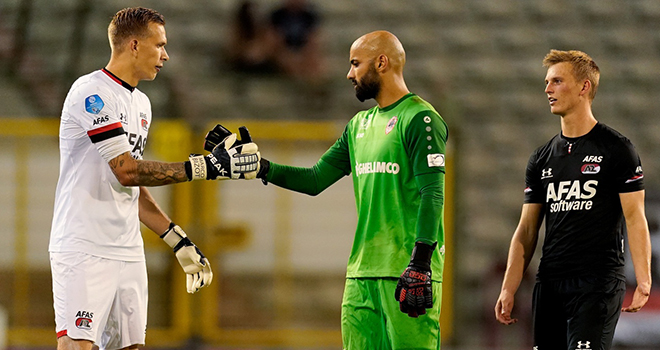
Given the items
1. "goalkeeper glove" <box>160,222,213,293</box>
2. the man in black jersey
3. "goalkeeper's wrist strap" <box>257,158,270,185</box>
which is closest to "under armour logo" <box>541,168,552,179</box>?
the man in black jersey

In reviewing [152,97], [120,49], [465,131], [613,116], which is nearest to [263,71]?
[152,97]

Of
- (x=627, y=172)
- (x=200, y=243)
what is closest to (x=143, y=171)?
(x=627, y=172)

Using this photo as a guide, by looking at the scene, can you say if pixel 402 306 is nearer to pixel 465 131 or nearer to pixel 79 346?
pixel 79 346

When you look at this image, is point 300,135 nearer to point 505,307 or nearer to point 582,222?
point 505,307

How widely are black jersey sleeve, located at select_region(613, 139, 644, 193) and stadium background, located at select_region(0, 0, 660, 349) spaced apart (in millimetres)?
4918

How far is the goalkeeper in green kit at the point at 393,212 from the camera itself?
174 inches

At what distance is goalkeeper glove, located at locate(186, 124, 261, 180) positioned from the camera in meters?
4.55

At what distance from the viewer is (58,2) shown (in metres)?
10.9

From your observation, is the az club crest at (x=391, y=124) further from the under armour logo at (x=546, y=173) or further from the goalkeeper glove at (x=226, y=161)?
the under armour logo at (x=546, y=173)

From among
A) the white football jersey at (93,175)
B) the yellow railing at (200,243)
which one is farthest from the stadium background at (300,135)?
the white football jersey at (93,175)

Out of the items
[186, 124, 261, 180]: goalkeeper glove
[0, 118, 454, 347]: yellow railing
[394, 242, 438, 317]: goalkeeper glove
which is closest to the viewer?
[394, 242, 438, 317]: goalkeeper glove

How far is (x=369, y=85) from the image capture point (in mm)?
4793

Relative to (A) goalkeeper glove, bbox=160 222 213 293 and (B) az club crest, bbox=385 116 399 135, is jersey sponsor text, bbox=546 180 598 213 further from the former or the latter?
(A) goalkeeper glove, bbox=160 222 213 293

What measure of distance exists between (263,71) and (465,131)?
2.41 metres
